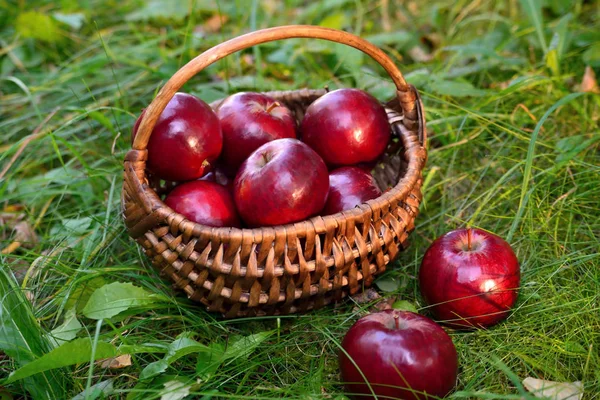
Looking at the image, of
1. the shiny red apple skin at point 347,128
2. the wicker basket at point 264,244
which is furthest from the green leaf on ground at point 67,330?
the shiny red apple skin at point 347,128

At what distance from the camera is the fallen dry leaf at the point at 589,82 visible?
263 centimetres

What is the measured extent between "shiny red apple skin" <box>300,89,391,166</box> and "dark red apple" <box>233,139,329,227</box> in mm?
223

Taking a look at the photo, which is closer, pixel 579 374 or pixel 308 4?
pixel 579 374

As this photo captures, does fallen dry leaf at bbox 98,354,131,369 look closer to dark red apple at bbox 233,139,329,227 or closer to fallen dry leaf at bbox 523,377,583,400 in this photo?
dark red apple at bbox 233,139,329,227

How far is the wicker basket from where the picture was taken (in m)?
1.59

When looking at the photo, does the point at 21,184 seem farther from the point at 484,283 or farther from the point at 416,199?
the point at 484,283

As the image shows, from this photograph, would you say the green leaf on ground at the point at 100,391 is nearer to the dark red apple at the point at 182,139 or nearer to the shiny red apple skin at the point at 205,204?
the shiny red apple skin at the point at 205,204

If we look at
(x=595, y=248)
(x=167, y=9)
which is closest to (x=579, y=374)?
(x=595, y=248)

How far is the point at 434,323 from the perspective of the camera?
1.53 m

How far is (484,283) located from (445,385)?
337 mm

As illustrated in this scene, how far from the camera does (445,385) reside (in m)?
1.45

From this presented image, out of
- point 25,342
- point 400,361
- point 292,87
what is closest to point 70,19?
point 292,87

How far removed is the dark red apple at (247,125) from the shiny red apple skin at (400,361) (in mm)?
743

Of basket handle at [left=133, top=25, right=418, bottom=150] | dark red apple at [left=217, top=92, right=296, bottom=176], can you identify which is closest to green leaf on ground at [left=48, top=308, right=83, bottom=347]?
basket handle at [left=133, top=25, right=418, bottom=150]
